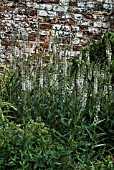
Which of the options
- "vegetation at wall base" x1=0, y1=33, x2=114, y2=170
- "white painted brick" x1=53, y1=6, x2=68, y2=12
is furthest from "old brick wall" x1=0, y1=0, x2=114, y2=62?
"vegetation at wall base" x1=0, y1=33, x2=114, y2=170

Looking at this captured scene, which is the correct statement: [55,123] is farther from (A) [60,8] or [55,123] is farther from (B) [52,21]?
(A) [60,8]

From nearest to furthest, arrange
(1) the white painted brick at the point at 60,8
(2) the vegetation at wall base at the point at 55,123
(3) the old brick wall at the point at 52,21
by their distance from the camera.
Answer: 1. (2) the vegetation at wall base at the point at 55,123
2. (3) the old brick wall at the point at 52,21
3. (1) the white painted brick at the point at 60,8

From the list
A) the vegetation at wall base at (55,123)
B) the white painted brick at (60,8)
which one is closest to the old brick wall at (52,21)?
the white painted brick at (60,8)

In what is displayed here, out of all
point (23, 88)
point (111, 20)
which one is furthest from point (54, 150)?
point (111, 20)

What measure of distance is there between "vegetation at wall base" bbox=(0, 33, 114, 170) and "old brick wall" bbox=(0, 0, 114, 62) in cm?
216

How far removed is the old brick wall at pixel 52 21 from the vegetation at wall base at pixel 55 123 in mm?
2162

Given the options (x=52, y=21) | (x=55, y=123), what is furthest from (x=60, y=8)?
(x=55, y=123)

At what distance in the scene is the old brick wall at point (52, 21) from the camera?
23.5ft

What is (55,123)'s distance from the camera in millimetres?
4297

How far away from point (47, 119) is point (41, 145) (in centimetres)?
62

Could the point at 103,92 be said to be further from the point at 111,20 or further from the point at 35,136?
the point at 111,20

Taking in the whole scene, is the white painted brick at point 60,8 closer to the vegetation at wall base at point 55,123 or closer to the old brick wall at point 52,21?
the old brick wall at point 52,21

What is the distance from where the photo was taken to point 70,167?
3.66m

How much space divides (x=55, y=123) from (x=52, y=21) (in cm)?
327
